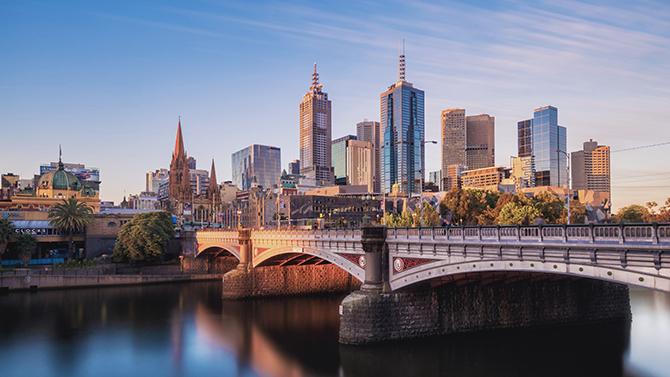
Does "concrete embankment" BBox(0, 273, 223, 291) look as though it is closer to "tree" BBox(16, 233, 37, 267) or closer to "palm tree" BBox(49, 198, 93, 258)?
"tree" BBox(16, 233, 37, 267)

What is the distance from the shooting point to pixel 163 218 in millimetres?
101688

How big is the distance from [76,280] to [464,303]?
61.4 metres

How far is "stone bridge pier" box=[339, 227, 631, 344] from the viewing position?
39812 millimetres

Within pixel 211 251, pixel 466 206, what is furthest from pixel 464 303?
pixel 211 251

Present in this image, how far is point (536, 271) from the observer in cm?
2914

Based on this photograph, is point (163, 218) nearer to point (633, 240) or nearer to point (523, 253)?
point (523, 253)

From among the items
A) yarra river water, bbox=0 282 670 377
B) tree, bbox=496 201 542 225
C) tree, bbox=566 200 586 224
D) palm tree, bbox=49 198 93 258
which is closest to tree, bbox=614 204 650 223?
tree, bbox=566 200 586 224

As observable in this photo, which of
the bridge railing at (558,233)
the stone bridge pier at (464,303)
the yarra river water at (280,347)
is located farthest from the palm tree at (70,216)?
the bridge railing at (558,233)

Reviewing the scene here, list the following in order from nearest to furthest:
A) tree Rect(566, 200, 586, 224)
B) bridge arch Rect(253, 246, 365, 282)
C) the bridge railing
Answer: the bridge railing, bridge arch Rect(253, 246, 365, 282), tree Rect(566, 200, 586, 224)

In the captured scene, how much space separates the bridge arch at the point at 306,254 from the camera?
149ft

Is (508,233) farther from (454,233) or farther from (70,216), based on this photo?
(70,216)

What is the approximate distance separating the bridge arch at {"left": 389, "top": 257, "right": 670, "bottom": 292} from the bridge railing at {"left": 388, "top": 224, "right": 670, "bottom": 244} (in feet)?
4.13

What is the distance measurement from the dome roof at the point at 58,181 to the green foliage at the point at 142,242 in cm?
5144

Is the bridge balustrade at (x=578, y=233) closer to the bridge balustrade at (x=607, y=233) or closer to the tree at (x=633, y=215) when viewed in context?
the bridge balustrade at (x=607, y=233)
